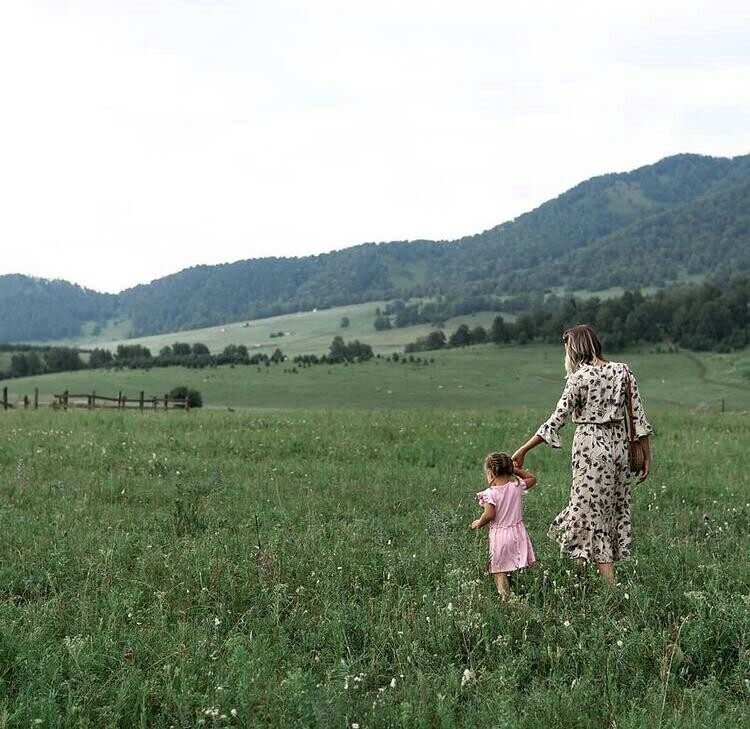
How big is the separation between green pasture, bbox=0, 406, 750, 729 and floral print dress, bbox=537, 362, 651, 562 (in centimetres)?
39

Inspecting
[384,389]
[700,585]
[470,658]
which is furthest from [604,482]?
[384,389]

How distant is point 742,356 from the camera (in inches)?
4606

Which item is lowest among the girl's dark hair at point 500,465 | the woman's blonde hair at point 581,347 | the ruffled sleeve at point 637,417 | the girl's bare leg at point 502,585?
the girl's bare leg at point 502,585

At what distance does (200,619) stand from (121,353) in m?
154

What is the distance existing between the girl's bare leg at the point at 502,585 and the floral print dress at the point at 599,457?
95 centimetres

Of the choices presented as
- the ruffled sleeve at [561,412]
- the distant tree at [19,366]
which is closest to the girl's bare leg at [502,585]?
the ruffled sleeve at [561,412]

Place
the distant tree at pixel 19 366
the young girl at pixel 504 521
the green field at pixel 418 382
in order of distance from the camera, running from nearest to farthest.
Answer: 1. the young girl at pixel 504 521
2. the green field at pixel 418 382
3. the distant tree at pixel 19 366

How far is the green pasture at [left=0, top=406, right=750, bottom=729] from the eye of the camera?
4793 millimetres

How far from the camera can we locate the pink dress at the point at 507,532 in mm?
7074

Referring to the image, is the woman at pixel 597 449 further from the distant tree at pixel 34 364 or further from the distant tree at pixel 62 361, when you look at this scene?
the distant tree at pixel 34 364

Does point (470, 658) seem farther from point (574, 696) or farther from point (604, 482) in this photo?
point (604, 482)

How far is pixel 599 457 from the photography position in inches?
293

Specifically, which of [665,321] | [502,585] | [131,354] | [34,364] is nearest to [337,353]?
[131,354]

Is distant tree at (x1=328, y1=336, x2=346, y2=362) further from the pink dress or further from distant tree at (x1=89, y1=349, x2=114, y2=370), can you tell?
the pink dress
